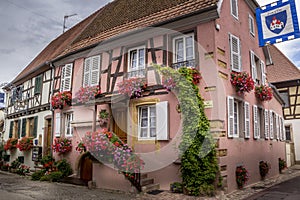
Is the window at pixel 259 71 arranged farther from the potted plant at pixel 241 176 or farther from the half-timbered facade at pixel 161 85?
the potted plant at pixel 241 176

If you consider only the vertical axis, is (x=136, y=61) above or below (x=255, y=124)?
above

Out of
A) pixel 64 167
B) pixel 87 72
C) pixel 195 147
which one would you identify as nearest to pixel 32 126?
pixel 64 167

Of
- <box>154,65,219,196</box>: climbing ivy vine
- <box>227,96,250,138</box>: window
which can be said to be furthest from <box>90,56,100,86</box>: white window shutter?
<box>227,96,250,138</box>: window

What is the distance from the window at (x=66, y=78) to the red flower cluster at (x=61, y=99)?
0.34 m

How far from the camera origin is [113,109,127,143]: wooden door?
30.8 ft

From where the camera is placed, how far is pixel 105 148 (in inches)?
302

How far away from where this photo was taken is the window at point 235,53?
8719mm

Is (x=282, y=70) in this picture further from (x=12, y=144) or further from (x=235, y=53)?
(x=12, y=144)

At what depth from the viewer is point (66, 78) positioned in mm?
11961

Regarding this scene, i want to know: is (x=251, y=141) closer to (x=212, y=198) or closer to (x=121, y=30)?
(x=212, y=198)

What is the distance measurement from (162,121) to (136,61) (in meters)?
2.44

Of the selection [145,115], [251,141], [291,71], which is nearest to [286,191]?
[251,141]

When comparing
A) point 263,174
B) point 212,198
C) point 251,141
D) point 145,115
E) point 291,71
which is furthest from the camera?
point 291,71

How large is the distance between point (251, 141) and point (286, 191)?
189 centimetres
